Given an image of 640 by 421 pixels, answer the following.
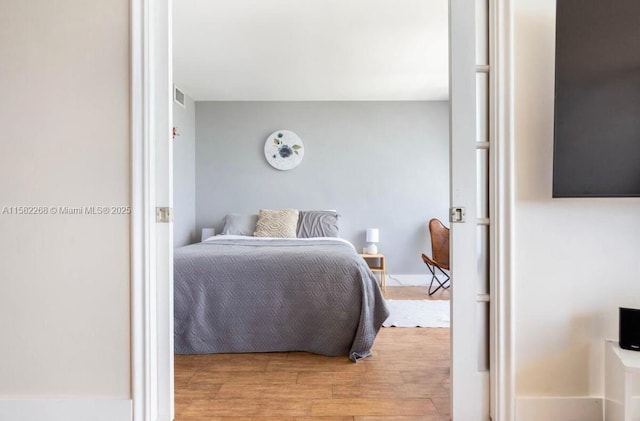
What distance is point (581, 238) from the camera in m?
1.50

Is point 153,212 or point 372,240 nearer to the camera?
point 153,212

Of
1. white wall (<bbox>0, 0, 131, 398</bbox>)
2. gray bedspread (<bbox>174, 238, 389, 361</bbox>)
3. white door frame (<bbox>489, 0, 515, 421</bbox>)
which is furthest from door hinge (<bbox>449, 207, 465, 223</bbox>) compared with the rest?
white wall (<bbox>0, 0, 131, 398</bbox>)

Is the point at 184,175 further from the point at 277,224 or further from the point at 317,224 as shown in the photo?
the point at 317,224

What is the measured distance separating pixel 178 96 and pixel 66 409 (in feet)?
12.0

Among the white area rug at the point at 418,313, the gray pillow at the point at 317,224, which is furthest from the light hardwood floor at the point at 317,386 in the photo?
the gray pillow at the point at 317,224

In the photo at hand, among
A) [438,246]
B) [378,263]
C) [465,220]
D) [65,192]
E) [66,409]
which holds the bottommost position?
[66,409]

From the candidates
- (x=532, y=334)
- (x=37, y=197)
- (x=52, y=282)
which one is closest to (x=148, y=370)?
(x=52, y=282)

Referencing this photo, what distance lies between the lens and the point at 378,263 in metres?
4.81

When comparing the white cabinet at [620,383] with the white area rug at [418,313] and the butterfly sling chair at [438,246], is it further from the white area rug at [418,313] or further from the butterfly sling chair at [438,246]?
the butterfly sling chair at [438,246]

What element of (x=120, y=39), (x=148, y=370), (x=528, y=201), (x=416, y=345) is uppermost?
(x=120, y=39)

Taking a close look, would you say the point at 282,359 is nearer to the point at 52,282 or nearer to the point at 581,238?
the point at 52,282

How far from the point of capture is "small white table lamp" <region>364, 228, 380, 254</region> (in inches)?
183

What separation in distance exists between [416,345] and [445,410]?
0.86 m

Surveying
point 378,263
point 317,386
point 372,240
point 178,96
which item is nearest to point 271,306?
point 317,386
